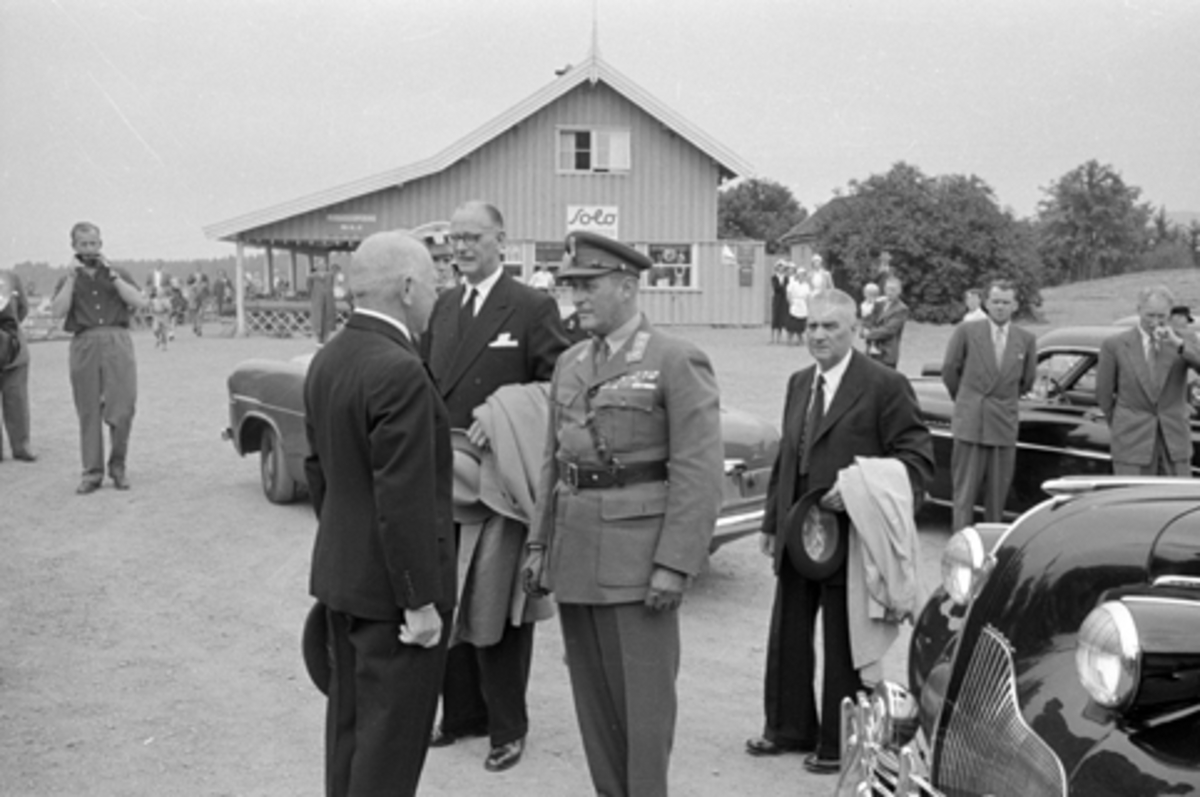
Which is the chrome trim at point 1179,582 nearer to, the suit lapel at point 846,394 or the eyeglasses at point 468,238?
the suit lapel at point 846,394

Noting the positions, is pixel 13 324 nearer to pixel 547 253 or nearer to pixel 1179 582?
pixel 1179 582

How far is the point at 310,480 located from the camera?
3.85 metres

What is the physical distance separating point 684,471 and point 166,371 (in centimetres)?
1948

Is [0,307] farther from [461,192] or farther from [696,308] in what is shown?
[696,308]

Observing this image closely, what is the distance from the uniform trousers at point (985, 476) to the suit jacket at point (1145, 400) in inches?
30.7

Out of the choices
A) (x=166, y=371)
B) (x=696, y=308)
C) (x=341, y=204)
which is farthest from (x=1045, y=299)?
(x=166, y=371)

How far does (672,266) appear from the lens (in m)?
34.0

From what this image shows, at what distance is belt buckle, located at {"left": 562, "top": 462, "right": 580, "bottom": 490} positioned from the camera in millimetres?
4164

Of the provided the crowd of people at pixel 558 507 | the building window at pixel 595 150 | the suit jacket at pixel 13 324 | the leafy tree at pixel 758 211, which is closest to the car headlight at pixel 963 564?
the crowd of people at pixel 558 507

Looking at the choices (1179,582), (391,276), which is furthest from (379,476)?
(1179,582)

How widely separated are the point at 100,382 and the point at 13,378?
2527mm

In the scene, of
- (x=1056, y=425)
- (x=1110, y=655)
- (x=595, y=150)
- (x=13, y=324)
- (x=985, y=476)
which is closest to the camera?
(x=1110, y=655)

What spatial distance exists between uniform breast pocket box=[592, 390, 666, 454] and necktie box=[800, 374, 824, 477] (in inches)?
43.1

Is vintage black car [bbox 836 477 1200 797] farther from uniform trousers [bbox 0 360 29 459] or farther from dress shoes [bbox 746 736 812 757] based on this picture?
uniform trousers [bbox 0 360 29 459]
